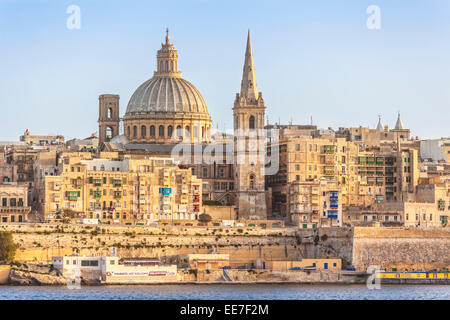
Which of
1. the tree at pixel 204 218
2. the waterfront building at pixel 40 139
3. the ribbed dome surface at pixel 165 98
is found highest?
the ribbed dome surface at pixel 165 98

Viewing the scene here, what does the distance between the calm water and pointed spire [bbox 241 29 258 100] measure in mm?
29167

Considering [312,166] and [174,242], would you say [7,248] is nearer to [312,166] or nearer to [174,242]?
[174,242]

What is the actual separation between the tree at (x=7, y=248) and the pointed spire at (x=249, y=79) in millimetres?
31028

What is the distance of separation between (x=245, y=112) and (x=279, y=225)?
1275 centimetres

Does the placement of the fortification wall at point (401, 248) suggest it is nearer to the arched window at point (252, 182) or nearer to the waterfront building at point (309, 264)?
the waterfront building at point (309, 264)

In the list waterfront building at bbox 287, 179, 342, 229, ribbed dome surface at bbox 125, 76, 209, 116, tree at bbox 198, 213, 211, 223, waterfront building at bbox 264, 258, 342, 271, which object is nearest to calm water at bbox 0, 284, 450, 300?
waterfront building at bbox 264, 258, 342, 271

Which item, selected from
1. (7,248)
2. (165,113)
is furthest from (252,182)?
(7,248)

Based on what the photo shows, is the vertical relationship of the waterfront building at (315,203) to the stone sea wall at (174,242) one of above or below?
above

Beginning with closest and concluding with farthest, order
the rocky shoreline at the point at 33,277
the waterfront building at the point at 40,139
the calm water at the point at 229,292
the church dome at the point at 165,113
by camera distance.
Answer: the calm water at the point at 229,292 → the rocky shoreline at the point at 33,277 → the church dome at the point at 165,113 → the waterfront building at the point at 40,139

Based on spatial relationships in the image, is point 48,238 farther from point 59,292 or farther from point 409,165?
point 409,165

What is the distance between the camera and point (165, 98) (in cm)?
12219

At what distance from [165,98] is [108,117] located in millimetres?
6242

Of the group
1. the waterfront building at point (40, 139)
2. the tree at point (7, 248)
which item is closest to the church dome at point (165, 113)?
the waterfront building at point (40, 139)

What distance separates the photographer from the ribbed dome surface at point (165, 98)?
122m
